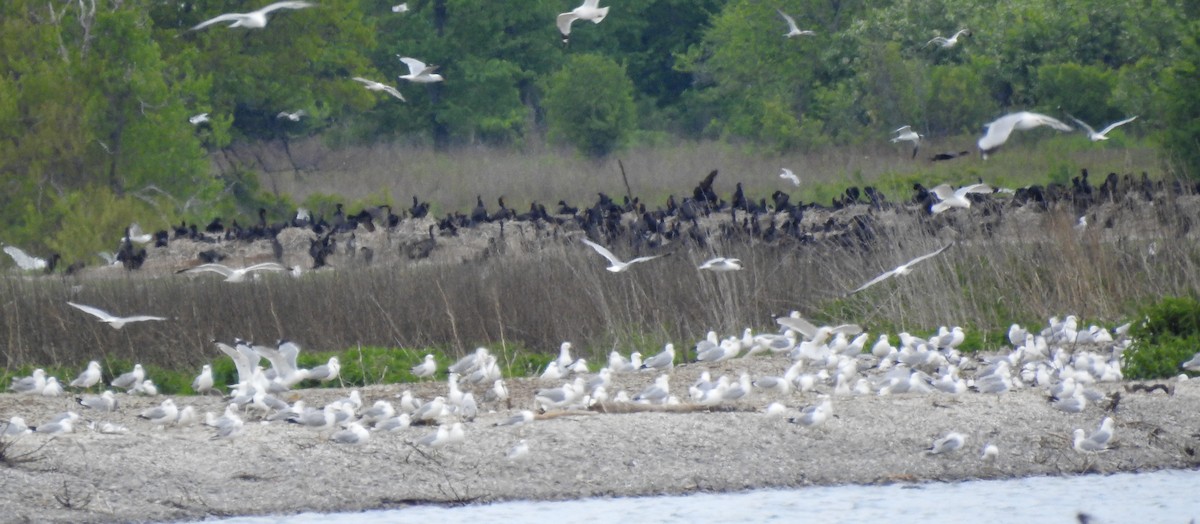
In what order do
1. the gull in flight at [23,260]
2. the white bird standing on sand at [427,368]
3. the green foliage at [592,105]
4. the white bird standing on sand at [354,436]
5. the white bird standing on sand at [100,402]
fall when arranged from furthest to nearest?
1. the green foliage at [592,105]
2. the gull in flight at [23,260]
3. the white bird standing on sand at [427,368]
4. the white bird standing on sand at [100,402]
5. the white bird standing on sand at [354,436]

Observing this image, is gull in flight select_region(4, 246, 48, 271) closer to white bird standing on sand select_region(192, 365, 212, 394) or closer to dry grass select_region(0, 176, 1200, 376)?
dry grass select_region(0, 176, 1200, 376)

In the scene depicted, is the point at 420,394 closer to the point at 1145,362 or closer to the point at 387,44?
the point at 1145,362

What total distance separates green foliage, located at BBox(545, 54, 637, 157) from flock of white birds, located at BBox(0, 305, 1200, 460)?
1184 inches

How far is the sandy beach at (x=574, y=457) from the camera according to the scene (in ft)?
37.3

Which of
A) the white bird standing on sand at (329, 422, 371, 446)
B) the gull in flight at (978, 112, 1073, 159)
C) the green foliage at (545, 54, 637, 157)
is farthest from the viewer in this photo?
the green foliage at (545, 54, 637, 157)

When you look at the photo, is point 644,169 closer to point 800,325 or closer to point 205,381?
point 800,325

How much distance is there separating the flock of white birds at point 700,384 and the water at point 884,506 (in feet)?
1.58

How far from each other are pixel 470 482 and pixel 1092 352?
7.33 meters

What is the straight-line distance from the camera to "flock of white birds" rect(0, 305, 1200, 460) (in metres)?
12.7

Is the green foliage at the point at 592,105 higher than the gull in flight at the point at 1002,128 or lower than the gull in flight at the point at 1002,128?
lower

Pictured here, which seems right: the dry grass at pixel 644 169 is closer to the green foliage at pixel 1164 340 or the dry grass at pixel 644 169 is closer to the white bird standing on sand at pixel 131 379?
the green foliage at pixel 1164 340

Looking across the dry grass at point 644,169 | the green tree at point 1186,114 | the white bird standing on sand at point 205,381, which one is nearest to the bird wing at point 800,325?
the white bird standing on sand at point 205,381

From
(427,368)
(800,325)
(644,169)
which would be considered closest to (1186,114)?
(800,325)

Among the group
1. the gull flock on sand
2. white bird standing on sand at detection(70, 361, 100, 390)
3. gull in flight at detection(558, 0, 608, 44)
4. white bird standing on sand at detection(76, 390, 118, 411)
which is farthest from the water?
gull in flight at detection(558, 0, 608, 44)
